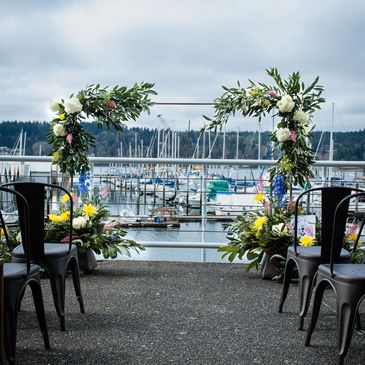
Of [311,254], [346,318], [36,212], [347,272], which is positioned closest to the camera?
[346,318]

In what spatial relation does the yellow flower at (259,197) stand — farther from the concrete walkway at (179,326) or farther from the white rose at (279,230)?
the concrete walkway at (179,326)

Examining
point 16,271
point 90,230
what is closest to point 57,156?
point 90,230

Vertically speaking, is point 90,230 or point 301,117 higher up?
point 301,117

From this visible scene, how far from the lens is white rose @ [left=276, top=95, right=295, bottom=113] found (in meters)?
4.43

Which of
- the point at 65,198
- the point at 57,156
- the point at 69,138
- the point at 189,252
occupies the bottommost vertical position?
the point at 189,252

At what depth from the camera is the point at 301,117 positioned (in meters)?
4.48

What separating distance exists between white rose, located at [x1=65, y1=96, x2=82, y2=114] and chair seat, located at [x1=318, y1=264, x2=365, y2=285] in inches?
109

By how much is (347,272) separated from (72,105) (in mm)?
2924

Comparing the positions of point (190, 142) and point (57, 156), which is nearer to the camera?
point (57, 156)

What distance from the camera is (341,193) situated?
9.80 ft

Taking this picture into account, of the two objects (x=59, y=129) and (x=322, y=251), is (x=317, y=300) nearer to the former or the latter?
(x=322, y=251)

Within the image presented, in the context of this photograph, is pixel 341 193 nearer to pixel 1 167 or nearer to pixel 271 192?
pixel 271 192

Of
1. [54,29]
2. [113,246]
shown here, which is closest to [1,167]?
[113,246]

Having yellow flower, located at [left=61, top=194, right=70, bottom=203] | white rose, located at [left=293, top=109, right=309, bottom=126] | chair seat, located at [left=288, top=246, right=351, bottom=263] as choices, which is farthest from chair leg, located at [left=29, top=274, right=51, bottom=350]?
white rose, located at [left=293, top=109, right=309, bottom=126]
